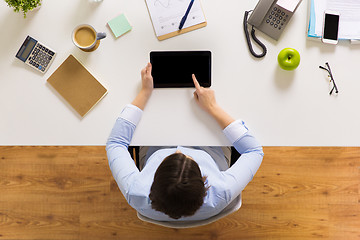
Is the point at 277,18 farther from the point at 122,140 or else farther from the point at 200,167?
the point at 122,140

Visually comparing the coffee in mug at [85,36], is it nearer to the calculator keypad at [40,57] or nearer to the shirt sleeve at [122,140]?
the calculator keypad at [40,57]

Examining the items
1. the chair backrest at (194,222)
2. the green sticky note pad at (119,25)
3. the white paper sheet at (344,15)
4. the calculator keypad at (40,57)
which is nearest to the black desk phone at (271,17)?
the white paper sheet at (344,15)

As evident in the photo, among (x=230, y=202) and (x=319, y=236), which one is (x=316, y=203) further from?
(x=230, y=202)

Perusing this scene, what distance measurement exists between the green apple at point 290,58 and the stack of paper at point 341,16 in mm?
112

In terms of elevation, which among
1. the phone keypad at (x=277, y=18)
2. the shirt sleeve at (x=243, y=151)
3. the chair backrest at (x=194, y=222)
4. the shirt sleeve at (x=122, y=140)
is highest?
the phone keypad at (x=277, y=18)

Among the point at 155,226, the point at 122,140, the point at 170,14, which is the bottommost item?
the point at 155,226

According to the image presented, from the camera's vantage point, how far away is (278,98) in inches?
45.2

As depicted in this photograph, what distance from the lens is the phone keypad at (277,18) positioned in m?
1.14

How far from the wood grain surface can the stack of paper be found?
2.73ft

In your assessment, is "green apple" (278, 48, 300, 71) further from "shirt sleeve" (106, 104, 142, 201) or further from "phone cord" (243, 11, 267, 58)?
"shirt sleeve" (106, 104, 142, 201)

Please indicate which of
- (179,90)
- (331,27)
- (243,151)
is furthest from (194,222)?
(331,27)

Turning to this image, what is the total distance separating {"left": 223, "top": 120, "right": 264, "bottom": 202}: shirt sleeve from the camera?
3.53 ft

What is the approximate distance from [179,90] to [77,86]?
377mm

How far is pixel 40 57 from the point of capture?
114 centimetres
